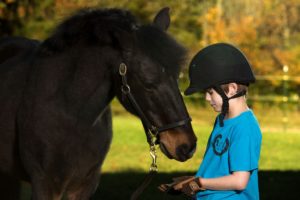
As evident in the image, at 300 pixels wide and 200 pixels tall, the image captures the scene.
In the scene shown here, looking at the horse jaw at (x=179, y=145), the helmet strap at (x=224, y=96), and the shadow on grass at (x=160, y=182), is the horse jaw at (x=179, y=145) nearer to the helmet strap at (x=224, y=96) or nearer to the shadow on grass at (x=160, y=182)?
the helmet strap at (x=224, y=96)

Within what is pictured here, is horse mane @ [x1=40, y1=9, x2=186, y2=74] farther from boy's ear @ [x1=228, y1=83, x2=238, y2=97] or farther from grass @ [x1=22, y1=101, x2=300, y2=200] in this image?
grass @ [x1=22, y1=101, x2=300, y2=200]

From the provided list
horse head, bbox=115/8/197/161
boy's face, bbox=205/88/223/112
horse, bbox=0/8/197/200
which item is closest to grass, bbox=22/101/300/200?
horse, bbox=0/8/197/200

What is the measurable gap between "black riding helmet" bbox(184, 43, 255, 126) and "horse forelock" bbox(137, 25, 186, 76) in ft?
1.63

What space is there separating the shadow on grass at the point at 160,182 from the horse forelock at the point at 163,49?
3329 mm

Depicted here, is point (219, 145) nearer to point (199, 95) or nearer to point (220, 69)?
point (220, 69)

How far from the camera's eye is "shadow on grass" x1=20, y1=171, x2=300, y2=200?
6965mm

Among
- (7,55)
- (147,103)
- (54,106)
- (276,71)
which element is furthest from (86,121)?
(276,71)

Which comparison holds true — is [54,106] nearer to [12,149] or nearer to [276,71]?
[12,149]

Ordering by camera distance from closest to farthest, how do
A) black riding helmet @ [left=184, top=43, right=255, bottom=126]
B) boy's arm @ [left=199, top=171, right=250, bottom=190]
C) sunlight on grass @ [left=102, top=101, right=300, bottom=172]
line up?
boy's arm @ [left=199, top=171, right=250, bottom=190], black riding helmet @ [left=184, top=43, right=255, bottom=126], sunlight on grass @ [left=102, top=101, right=300, bottom=172]

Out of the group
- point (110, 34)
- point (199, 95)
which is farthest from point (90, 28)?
point (199, 95)

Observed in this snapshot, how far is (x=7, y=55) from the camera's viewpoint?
506cm

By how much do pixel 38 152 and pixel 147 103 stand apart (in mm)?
812

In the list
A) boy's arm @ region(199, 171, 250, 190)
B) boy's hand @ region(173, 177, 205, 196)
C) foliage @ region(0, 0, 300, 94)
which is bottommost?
foliage @ region(0, 0, 300, 94)

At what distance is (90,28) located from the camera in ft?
13.1
